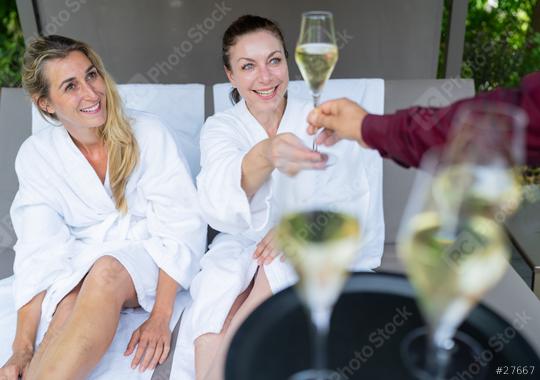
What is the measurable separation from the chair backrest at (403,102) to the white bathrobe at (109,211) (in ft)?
Result: 2.36

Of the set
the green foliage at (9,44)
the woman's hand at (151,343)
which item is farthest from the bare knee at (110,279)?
the green foliage at (9,44)

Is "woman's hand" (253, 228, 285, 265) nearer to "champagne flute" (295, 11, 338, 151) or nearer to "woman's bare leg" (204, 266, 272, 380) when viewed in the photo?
"woman's bare leg" (204, 266, 272, 380)

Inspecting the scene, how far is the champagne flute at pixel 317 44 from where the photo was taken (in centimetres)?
115

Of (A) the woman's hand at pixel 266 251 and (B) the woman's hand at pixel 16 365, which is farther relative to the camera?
(A) the woman's hand at pixel 266 251

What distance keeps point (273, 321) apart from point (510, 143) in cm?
57

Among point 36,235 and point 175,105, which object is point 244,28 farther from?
point 36,235

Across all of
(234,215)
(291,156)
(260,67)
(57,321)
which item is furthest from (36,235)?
(291,156)

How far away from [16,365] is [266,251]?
771 mm

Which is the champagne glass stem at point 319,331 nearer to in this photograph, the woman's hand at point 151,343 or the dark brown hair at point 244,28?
the woman's hand at point 151,343

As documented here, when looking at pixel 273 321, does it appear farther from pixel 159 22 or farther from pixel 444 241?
pixel 159 22

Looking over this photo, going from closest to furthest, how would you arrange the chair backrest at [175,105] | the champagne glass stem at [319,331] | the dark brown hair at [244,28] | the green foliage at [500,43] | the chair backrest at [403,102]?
1. the champagne glass stem at [319,331]
2. the dark brown hair at [244,28]
3. the chair backrest at [403,102]
4. the chair backrest at [175,105]
5. the green foliage at [500,43]

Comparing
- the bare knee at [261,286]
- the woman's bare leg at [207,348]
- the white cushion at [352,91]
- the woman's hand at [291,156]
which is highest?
the woman's hand at [291,156]

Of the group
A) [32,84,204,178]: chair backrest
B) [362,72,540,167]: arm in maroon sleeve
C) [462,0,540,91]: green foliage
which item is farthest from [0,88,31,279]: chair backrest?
[462,0,540,91]: green foliage

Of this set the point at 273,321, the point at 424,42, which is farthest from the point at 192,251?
the point at 424,42
